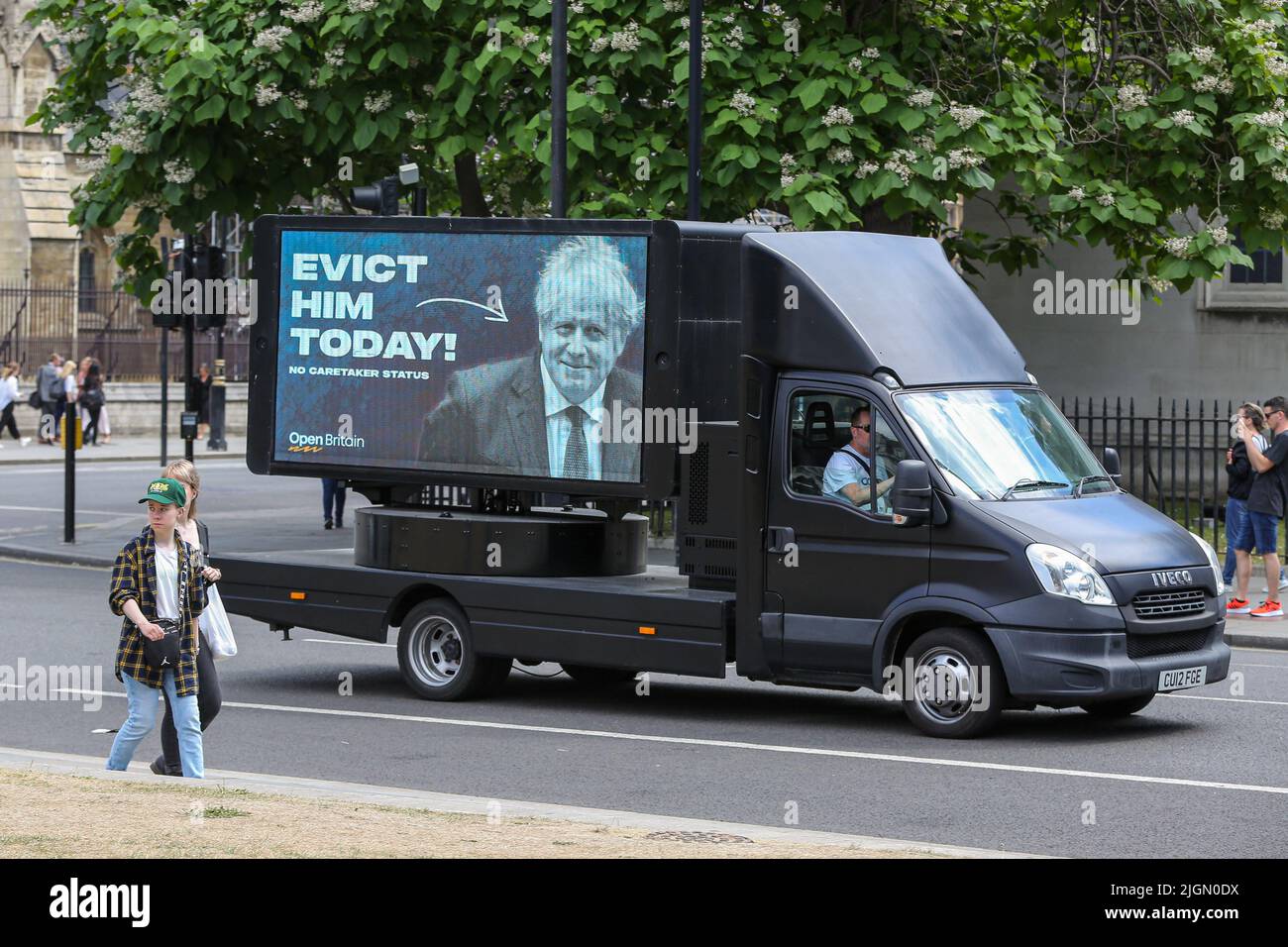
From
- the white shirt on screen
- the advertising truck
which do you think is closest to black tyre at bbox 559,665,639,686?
the advertising truck

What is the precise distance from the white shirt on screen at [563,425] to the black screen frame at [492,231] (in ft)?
0.34

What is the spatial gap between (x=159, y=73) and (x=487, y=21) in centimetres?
384

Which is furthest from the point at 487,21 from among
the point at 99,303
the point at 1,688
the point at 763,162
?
the point at 99,303

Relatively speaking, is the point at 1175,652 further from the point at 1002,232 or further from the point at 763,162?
the point at 1002,232

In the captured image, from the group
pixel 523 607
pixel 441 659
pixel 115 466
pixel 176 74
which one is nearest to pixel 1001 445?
pixel 523 607

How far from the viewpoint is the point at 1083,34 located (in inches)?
841

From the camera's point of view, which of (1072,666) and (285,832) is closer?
(285,832)

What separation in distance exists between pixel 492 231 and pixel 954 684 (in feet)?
13.6

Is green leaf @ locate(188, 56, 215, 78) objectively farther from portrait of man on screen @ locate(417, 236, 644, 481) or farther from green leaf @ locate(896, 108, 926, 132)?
portrait of man on screen @ locate(417, 236, 644, 481)

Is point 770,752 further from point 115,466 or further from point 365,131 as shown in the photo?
point 115,466

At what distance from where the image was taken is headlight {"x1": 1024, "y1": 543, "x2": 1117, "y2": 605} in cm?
1105

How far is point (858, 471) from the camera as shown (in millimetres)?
11750

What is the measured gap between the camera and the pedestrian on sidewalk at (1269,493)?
17.5 metres

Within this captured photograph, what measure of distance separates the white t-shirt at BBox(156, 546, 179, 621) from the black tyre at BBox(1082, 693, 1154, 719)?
5439 millimetres
